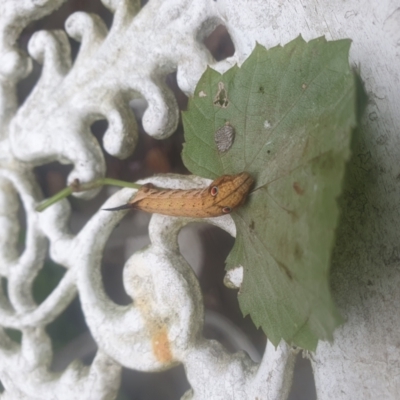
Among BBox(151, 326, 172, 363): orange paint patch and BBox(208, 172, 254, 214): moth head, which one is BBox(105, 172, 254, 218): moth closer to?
BBox(208, 172, 254, 214): moth head

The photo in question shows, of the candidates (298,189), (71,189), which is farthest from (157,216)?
(298,189)

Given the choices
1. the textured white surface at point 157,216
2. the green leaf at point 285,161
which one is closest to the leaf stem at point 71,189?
the textured white surface at point 157,216

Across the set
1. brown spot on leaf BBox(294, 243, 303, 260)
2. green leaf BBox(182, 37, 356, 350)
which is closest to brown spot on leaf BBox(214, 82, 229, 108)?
green leaf BBox(182, 37, 356, 350)

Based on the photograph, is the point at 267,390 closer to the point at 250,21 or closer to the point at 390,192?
the point at 390,192

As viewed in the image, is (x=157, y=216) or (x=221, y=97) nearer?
(x=221, y=97)

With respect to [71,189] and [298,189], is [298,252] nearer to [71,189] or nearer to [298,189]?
[298,189]

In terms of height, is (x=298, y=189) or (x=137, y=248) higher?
(x=298, y=189)

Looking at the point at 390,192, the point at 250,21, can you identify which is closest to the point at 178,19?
the point at 250,21
